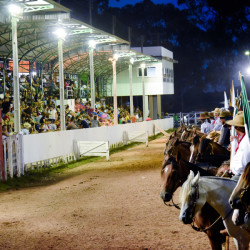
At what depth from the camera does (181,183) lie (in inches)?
306

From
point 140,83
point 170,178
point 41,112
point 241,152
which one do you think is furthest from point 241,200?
Result: point 140,83

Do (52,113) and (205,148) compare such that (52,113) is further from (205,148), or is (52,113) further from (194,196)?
(194,196)

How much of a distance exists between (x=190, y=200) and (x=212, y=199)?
37 centimetres

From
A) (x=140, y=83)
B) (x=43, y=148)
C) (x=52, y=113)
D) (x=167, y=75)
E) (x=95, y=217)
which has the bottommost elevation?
(x=95, y=217)

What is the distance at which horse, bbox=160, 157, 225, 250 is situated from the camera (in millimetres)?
6305

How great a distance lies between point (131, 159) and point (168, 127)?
2810 centimetres

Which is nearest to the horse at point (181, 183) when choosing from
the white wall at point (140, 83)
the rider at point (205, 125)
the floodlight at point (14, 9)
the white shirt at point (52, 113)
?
the floodlight at point (14, 9)

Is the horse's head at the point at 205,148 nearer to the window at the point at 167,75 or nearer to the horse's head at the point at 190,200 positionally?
the horse's head at the point at 190,200

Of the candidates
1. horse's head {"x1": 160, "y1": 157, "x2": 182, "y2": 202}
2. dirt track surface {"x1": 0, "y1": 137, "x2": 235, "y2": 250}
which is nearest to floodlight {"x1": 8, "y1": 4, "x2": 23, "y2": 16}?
dirt track surface {"x1": 0, "y1": 137, "x2": 235, "y2": 250}

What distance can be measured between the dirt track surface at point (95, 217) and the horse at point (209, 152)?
51.6 inches

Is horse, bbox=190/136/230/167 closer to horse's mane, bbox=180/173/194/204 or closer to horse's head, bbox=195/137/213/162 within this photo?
horse's head, bbox=195/137/213/162

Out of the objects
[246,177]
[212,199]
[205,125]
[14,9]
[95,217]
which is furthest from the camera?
[205,125]

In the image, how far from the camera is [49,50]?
3188 centimetres

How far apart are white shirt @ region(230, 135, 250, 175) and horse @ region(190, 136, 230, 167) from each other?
313cm
